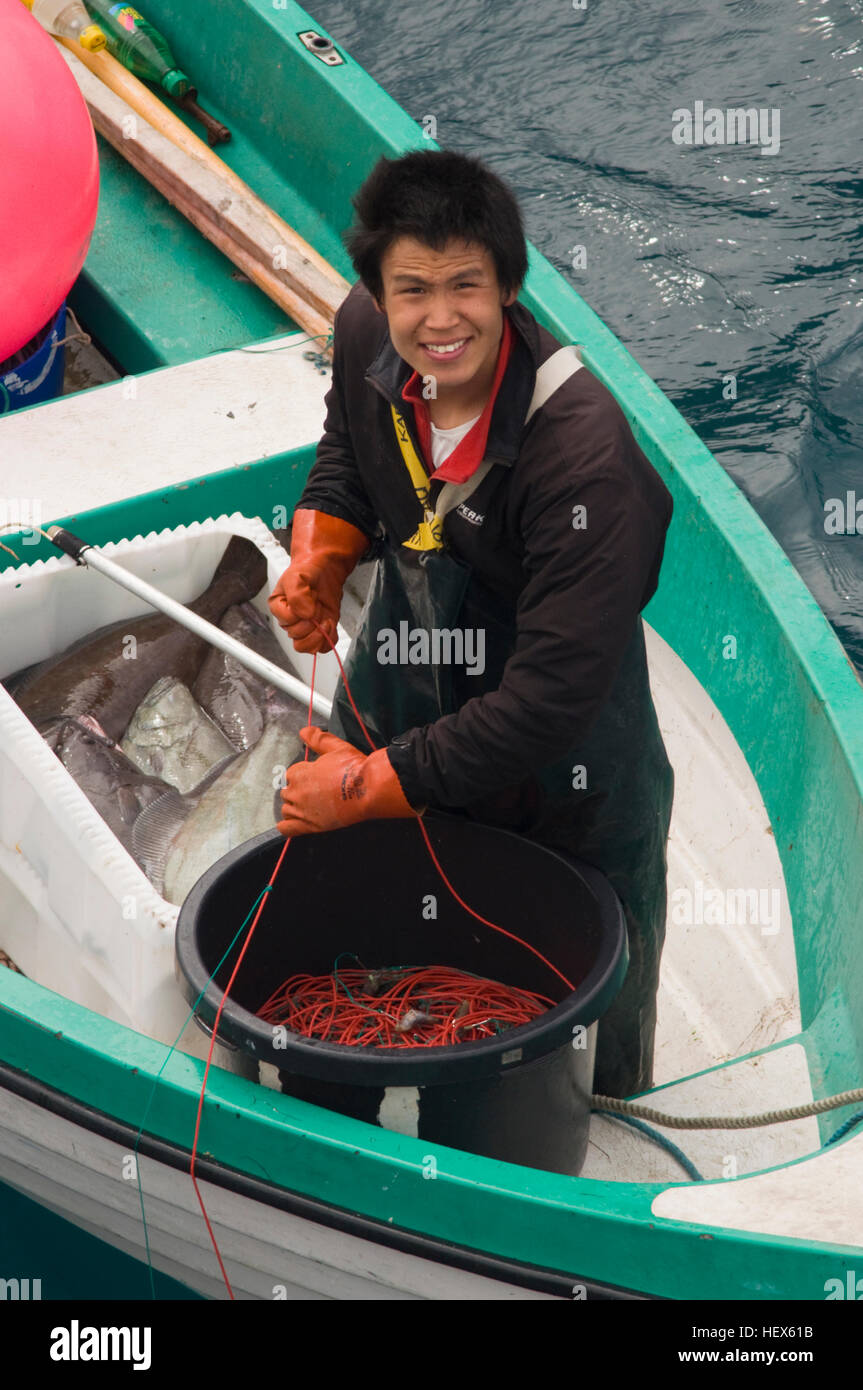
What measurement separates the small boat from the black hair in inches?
56.7

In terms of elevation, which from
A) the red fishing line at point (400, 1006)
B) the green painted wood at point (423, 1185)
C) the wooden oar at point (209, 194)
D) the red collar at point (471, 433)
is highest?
the wooden oar at point (209, 194)

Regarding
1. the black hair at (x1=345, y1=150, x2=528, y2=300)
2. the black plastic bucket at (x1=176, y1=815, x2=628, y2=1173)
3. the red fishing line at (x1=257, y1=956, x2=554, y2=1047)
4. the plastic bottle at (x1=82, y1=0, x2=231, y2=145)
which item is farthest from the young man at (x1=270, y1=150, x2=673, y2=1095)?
the plastic bottle at (x1=82, y1=0, x2=231, y2=145)

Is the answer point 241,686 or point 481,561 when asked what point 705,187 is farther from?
point 481,561

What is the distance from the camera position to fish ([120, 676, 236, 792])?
385 cm

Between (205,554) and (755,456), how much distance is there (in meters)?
2.61

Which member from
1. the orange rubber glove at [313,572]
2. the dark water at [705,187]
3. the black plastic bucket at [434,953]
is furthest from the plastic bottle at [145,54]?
the black plastic bucket at [434,953]

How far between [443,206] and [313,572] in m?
0.92

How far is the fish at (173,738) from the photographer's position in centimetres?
385

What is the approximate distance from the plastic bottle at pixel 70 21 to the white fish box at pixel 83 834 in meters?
2.31

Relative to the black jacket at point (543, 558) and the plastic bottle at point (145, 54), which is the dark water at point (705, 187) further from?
the black jacket at point (543, 558)

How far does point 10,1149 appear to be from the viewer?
10.8ft

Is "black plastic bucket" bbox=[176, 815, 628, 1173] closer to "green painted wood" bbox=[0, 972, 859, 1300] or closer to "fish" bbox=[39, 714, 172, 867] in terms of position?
"green painted wood" bbox=[0, 972, 859, 1300]

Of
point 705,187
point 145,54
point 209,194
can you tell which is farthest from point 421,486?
point 705,187
